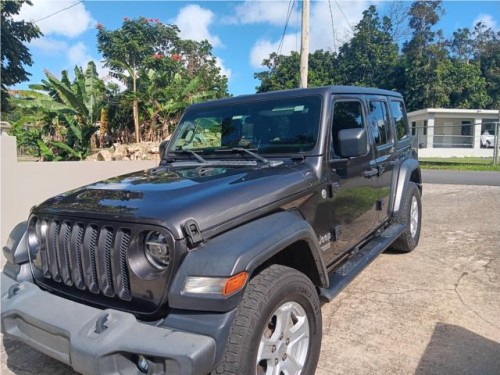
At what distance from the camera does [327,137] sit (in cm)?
353

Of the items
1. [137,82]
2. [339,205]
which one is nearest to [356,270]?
[339,205]

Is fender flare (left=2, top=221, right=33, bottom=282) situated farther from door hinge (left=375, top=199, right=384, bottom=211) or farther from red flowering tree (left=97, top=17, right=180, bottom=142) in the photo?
red flowering tree (left=97, top=17, right=180, bottom=142)

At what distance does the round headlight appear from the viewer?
2.32m

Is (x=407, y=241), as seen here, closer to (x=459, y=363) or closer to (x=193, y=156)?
(x=459, y=363)

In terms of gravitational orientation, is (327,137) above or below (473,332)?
above

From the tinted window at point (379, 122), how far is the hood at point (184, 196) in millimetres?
1725

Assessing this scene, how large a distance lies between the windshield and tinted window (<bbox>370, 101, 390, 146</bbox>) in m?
1.27

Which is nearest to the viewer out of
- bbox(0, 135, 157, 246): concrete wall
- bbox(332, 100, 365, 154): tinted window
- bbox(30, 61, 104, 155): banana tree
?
bbox(332, 100, 365, 154): tinted window

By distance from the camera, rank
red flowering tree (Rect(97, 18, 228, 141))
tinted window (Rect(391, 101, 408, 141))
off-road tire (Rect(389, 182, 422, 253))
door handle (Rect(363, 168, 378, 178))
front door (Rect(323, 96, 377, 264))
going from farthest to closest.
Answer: red flowering tree (Rect(97, 18, 228, 141)) < tinted window (Rect(391, 101, 408, 141)) < off-road tire (Rect(389, 182, 422, 253)) < door handle (Rect(363, 168, 378, 178)) < front door (Rect(323, 96, 377, 264))

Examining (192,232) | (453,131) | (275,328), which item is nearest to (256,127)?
(192,232)

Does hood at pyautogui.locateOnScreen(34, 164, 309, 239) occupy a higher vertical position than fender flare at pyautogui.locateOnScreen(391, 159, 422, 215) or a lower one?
higher

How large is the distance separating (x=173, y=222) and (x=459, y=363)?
7.67ft

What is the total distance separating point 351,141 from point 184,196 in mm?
1502

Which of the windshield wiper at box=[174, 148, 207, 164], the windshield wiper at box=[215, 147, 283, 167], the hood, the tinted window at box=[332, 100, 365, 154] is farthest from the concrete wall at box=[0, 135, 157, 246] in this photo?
the tinted window at box=[332, 100, 365, 154]
